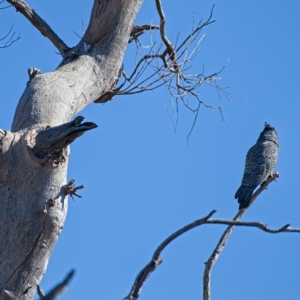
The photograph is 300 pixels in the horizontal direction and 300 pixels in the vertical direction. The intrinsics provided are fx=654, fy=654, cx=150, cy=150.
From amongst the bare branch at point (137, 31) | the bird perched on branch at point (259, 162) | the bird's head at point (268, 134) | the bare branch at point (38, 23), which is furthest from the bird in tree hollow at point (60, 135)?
the bird's head at point (268, 134)

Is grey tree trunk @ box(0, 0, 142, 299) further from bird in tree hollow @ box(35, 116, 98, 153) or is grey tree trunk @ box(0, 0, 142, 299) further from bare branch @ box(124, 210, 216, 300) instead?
bare branch @ box(124, 210, 216, 300)

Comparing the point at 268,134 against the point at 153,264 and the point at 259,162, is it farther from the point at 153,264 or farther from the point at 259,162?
the point at 153,264

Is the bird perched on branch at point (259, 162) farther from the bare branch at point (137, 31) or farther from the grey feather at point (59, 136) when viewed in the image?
the grey feather at point (59, 136)

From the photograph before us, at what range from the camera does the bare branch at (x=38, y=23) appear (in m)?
4.96

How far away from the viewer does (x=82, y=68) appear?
14.6 ft

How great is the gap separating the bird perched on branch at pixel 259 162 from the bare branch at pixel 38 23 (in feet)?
7.79

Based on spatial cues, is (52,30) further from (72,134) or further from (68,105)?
(72,134)

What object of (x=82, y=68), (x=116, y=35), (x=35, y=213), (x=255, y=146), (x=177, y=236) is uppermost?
(x=255, y=146)

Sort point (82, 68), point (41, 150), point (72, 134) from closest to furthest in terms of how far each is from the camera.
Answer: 1. point (72, 134)
2. point (41, 150)
3. point (82, 68)

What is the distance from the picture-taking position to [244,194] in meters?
6.78

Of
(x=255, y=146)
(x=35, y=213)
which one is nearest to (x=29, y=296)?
(x=35, y=213)

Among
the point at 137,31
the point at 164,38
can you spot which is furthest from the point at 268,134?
the point at 137,31

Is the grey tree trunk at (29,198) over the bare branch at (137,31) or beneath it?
beneath

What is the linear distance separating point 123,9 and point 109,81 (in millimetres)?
517
